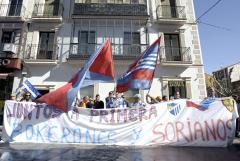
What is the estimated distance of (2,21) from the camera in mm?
15188

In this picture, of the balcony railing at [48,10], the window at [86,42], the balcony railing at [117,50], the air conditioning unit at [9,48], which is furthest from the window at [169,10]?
the air conditioning unit at [9,48]

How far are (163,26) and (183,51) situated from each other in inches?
92.8

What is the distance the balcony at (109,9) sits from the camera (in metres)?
15.3

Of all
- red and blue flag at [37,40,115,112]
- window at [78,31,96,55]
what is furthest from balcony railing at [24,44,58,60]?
red and blue flag at [37,40,115,112]

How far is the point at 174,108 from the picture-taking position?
23.3 feet

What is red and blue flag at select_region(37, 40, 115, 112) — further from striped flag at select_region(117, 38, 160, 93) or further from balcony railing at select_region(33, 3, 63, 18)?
balcony railing at select_region(33, 3, 63, 18)

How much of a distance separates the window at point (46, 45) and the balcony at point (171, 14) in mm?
7840

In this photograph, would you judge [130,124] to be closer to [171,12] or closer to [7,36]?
[171,12]

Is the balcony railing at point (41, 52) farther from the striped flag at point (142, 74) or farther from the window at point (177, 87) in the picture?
the striped flag at point (142, 74)

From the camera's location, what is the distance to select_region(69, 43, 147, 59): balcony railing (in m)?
14.4

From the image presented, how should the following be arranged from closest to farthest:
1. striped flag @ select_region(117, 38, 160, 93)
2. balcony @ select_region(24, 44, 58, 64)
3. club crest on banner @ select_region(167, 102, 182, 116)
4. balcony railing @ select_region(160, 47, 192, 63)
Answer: club crest on banner @ select_region(167, 102, 182, 116), striped flag @ select_region(117, 38, 160, 93), balcony @ select_region(24, 44, 58, 64), balcony railing @ select_region(160, 47, 192, 63)

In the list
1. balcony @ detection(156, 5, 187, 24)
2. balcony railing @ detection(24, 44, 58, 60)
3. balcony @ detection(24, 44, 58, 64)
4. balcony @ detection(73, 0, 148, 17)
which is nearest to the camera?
balcony @ detection(24, 44, 58, 64)

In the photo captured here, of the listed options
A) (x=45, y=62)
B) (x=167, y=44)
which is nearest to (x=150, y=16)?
(x=167, y=44)

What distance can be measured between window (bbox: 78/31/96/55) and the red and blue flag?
7363 millimetres
